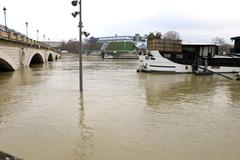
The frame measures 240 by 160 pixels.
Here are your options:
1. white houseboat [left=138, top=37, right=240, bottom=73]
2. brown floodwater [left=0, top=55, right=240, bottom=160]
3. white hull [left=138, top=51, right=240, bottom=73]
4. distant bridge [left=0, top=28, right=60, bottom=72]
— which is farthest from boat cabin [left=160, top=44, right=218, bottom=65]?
brown floodwater [left=0, top=55, right=240, bottom=160]

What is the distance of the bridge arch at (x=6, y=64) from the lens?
1217 inches

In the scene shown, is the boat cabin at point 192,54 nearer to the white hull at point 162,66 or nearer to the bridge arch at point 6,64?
the white hull at point 162,66

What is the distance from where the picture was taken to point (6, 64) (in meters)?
33.8

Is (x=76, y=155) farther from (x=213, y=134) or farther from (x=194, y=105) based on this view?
(x=194, y=105)

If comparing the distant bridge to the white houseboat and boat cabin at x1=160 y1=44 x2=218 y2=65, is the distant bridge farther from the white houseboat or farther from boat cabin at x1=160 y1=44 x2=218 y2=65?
boat cabin at x1=160 y1=44 x2=218 y2=65

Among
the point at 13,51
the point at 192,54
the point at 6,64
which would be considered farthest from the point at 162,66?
the point at 6,64

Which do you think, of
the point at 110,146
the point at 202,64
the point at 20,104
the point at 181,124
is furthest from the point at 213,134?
the point at 202,64

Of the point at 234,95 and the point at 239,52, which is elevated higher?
the point at 239,52

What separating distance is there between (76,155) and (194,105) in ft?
28.9

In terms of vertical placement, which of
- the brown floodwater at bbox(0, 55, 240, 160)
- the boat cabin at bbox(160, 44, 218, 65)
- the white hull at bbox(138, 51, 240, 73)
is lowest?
the brown floodwater at bbox(0, 55, 240, 160)

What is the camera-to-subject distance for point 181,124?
441 inches

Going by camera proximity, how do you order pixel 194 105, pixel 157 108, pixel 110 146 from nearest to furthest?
1. pixel 110 146
2. pixel 157 108
3. pixel 194 105

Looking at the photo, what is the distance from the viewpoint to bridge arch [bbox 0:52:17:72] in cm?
3092

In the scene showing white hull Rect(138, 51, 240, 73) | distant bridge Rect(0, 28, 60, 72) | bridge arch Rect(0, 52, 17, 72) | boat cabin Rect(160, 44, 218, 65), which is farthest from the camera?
boat cabin Rect(160, 44, 218, 65)
